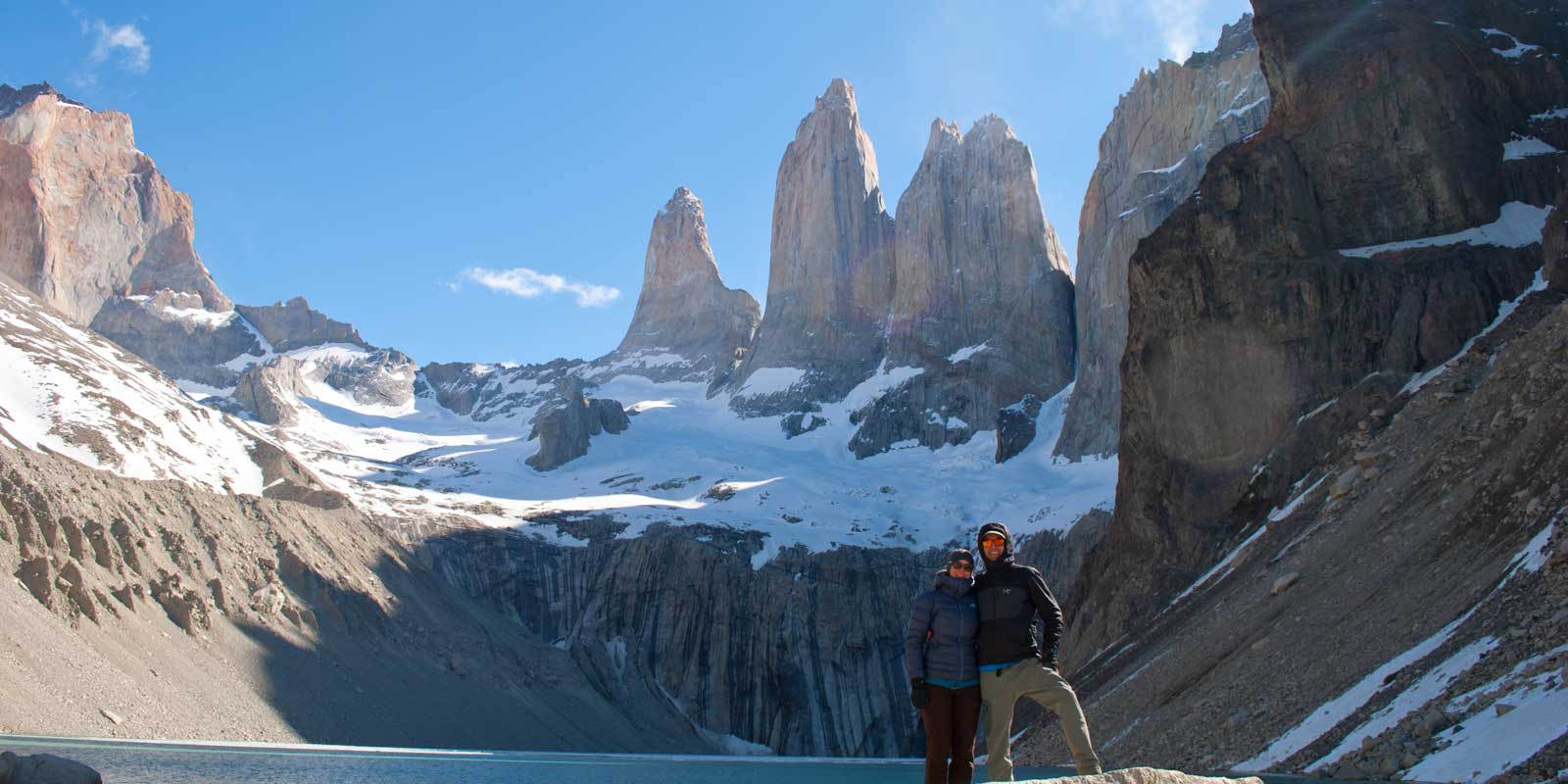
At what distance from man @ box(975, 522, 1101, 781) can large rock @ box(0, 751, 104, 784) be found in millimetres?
11036

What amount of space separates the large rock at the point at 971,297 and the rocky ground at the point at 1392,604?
113 metres

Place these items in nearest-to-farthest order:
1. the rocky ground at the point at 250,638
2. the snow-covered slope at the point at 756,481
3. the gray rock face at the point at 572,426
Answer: the rocky ground at the point at 250,638 → the snow-covered slope at the point at 756,481 → the gray rock face at the point at 572,426

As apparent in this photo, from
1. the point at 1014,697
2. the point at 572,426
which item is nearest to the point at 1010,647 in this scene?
the point at 1014,697

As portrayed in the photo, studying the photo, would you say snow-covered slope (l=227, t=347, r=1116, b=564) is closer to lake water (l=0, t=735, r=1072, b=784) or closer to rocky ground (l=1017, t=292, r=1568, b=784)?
lake water (l=0, t=735, r=1072, b=784)

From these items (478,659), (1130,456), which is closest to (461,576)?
(478,659)

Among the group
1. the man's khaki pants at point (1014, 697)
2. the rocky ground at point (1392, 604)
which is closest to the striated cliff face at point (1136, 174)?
the rocky ground at point (1392, 604)

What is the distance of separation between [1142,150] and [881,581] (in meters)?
52.2

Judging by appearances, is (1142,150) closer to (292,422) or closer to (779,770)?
(779,770)

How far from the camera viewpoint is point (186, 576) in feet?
225

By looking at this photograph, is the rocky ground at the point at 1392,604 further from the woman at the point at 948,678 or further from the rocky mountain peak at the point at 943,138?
the rocky mountain peak at the point at 943,138

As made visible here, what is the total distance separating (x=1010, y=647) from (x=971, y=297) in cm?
16616

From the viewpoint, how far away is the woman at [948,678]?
11977 millimetres

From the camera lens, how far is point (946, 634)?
12031mm

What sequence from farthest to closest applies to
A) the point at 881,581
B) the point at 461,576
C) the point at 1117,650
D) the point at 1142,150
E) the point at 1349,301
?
the point at 1142,150 → the point at 881,581 → the point at 461,576 → the point at 1349,301 → the point at 1117,650
